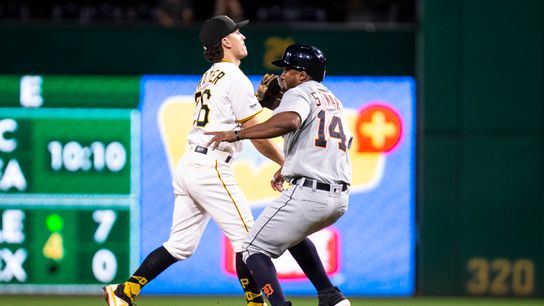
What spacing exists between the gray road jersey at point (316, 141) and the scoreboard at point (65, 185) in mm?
3384

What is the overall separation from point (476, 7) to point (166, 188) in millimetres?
3109

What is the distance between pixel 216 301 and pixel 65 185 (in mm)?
1640

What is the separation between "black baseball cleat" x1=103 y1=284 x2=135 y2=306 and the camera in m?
7.17

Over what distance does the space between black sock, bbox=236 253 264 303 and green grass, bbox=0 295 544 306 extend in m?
1.93

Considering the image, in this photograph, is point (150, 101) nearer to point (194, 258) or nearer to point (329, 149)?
point (194, 258)

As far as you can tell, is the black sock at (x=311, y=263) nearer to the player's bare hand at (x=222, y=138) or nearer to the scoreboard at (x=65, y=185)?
the player's bare hand at (x=222, y=138)

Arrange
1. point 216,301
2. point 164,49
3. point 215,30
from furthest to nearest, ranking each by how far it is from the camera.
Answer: point 164,49, point 216,301, point 215,30

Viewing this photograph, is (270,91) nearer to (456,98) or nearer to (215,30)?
(215,30)

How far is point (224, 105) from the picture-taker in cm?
704

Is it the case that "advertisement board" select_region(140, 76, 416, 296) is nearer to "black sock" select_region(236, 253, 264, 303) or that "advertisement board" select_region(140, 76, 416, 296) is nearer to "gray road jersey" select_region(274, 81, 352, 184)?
"black sock" select_region(236, 253, 264, 303)

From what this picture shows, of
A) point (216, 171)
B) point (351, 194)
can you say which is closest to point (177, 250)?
point (216, 171)

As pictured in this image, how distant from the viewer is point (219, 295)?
975 cm

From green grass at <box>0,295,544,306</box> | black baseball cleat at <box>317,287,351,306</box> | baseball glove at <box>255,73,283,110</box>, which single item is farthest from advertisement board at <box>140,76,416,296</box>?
black baseball cleat at <box>317,287,351,306</box>

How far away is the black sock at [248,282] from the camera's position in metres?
7.03
